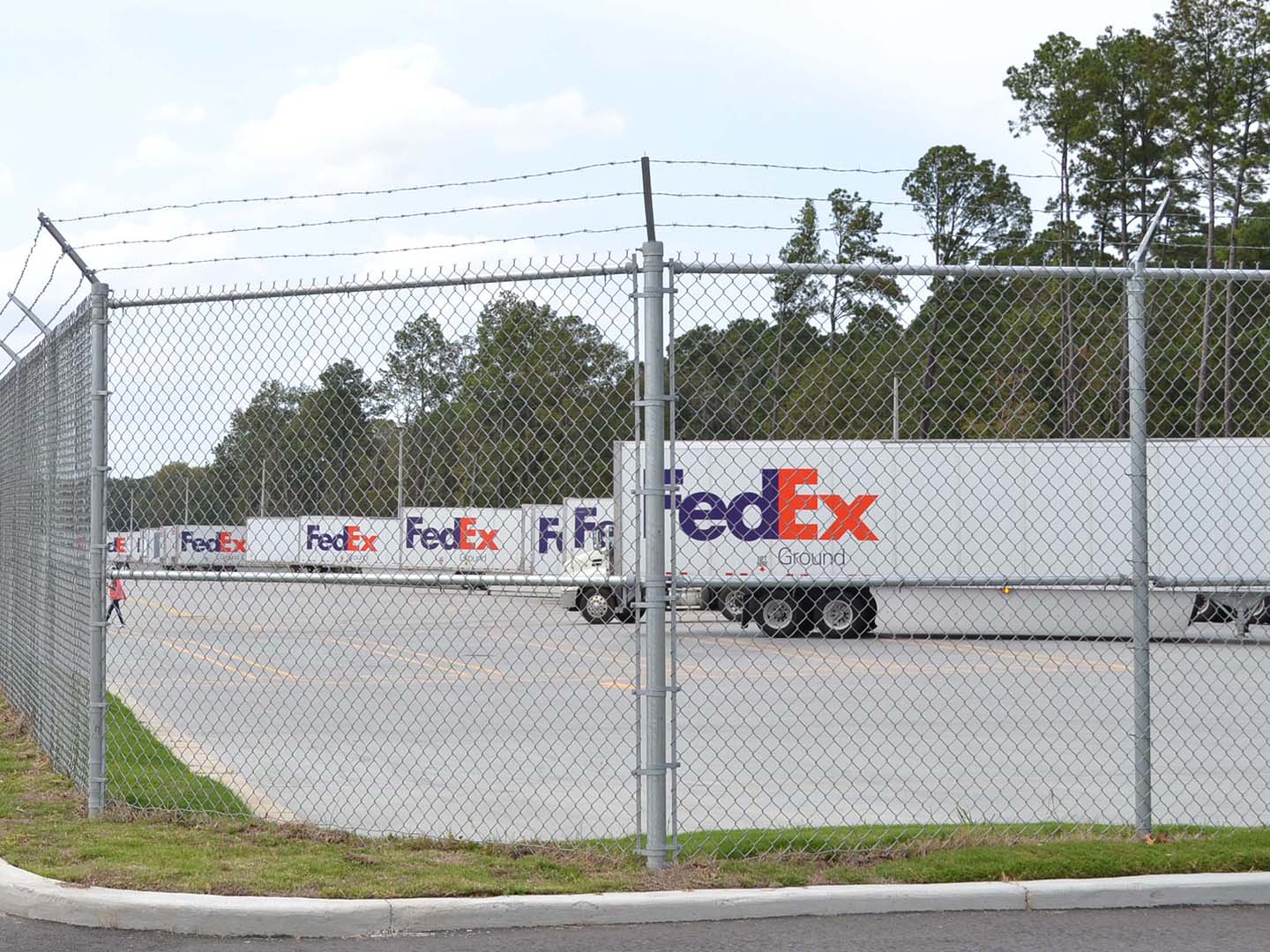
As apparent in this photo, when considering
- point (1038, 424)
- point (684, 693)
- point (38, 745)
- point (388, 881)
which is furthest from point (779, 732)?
point (388, 881)

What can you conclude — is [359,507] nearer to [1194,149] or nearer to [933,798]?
[933,798]

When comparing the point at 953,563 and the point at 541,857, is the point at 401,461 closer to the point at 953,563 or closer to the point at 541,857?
the point at 541,857

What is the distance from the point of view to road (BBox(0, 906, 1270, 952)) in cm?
543

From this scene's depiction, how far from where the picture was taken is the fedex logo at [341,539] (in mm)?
6969

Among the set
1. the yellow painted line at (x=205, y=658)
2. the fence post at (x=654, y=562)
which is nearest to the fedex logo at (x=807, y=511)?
the yellow painted line at (x=205, y=658)

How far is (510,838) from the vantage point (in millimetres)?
7484

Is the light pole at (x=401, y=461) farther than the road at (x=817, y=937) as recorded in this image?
Yes

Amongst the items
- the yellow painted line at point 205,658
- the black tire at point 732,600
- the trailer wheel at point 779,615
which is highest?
the black tire at point 732,600

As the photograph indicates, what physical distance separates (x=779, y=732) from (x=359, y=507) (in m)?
6.33

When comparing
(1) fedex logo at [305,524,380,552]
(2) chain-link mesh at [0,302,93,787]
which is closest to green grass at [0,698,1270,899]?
(2) chain-link mesh at [0,302,93,787]

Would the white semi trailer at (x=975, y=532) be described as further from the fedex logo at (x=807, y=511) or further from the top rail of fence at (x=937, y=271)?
the top rail of fence at (x=937, y=271)

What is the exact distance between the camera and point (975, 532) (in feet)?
71.3

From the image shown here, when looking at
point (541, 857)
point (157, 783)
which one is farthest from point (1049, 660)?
point (541, 857)

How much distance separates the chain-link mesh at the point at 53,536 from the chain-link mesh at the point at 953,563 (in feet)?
11.0
